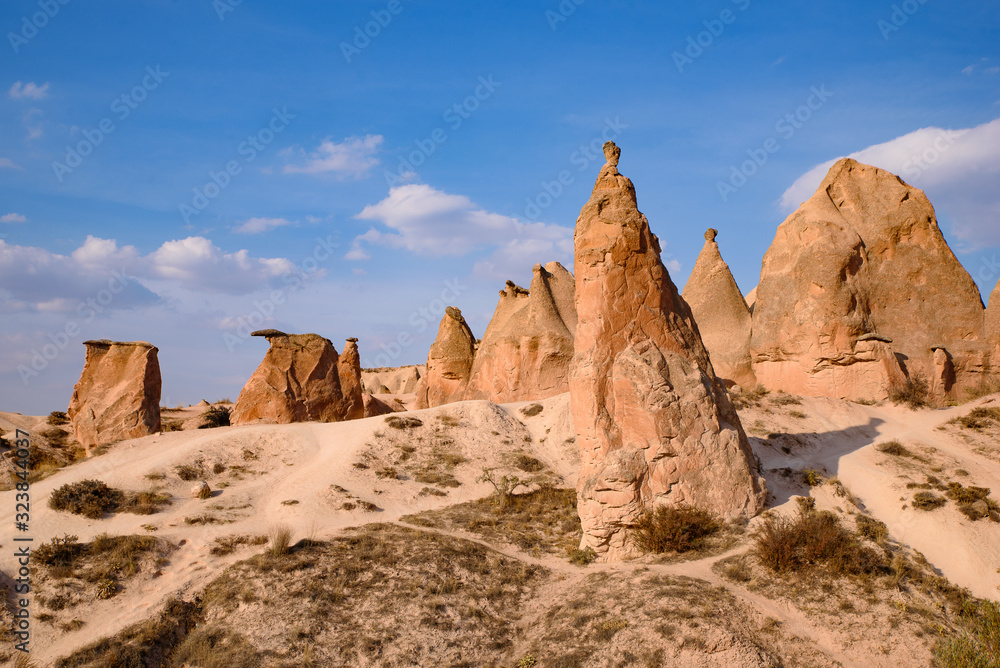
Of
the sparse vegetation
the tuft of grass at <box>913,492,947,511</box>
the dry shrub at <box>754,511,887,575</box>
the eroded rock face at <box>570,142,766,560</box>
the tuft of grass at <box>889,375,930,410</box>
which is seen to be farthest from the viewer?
the sparse vegetation

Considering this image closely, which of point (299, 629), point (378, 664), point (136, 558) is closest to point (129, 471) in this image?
point (136, 558)

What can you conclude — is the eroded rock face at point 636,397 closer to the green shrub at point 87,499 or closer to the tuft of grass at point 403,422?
the tuft of grass at point 403,422

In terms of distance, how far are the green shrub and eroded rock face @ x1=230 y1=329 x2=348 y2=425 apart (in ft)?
23.6

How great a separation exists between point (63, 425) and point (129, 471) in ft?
32.6

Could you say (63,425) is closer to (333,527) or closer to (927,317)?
(333,527)

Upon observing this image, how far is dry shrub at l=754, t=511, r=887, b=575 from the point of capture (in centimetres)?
991

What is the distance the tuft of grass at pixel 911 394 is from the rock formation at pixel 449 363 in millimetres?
15480

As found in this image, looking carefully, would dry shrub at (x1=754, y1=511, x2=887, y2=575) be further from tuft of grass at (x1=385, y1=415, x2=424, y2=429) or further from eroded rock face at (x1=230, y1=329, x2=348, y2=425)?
eroded rock face at (x1=230, y1=329, x2=348, y2=425)

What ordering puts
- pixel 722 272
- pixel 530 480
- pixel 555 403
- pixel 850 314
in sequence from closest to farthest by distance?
pixel 530 480
pixel 850 314
pixel 555 403
pixel 722 272

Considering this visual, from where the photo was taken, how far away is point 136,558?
1116 centimetres

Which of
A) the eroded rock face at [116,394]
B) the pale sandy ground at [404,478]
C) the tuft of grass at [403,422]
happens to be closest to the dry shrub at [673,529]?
the pale sandy ground at [404,478]

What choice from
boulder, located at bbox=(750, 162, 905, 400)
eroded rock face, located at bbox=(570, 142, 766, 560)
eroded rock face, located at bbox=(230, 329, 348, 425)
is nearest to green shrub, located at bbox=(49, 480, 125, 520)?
eroded rock face, located at bbox=(230, 329, 348, 425)

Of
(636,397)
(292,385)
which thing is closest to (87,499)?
(292,385)

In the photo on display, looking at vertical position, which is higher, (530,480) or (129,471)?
(129,471)
